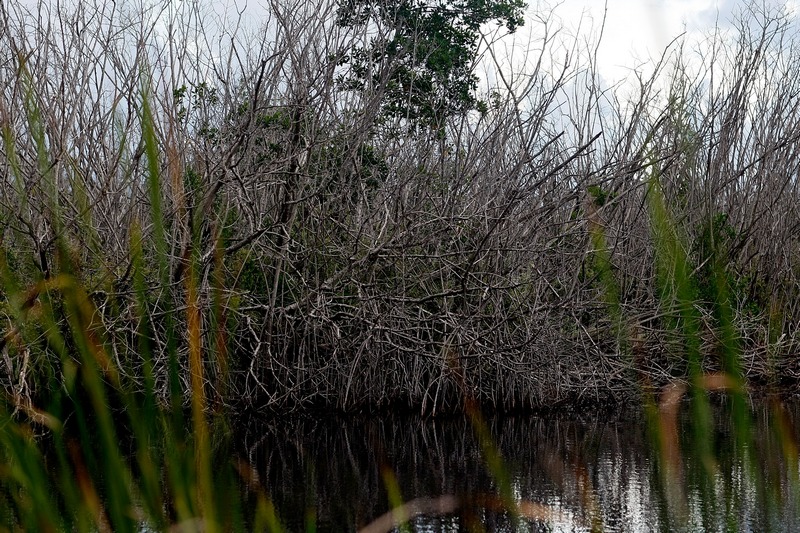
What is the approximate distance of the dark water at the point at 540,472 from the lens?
5.19m

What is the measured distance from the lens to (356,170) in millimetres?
9086

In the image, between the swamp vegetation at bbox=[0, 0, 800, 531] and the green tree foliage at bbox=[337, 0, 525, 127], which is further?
the green tree foliage at bbox=[337, 0, 525, 127]

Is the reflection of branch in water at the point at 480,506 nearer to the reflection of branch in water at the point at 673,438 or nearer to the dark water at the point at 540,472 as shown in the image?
the dark water at the point at 540,472

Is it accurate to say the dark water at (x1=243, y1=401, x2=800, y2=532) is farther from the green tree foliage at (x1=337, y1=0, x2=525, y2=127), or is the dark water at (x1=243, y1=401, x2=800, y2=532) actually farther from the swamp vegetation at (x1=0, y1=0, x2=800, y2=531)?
the green tree foliage at (x1=337, y1=0, x2=525, y2=127)

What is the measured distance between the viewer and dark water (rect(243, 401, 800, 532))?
5.19 metres

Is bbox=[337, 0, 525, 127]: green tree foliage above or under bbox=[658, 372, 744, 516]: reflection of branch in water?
above

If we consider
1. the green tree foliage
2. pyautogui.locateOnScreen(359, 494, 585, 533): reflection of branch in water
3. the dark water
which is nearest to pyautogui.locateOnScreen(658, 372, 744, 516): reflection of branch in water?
the dark water

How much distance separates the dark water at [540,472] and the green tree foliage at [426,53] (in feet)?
10.6

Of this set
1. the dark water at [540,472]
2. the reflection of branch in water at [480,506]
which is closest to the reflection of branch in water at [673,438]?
the dark water at [540,472]

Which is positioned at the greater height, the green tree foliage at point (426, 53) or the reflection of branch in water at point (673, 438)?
the green tree foliage at point (426, 53)

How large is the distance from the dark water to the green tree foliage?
3.24m

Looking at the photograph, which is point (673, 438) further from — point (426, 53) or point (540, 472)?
point (426, 53)

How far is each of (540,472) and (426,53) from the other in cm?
724

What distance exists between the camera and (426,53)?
1266 centimetres
